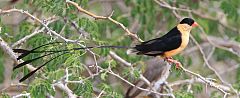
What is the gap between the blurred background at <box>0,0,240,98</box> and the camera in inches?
151

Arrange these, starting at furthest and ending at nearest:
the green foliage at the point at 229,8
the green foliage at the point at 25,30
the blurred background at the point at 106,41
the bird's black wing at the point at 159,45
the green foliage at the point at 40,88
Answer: the green foliage at the point at 229,8, the green foliage at the point at 25,30, the bird's black wing at the point at 159,45, the blurred background at the point at 106,41, the green foliage at the point at 40,88

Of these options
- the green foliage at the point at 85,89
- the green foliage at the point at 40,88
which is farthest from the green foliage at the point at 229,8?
the green foliage at the point at 40,88

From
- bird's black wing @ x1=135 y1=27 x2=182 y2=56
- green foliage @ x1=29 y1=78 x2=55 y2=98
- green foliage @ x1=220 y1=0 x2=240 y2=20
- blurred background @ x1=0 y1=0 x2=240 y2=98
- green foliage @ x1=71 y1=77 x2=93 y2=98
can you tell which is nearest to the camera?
green foliage @ x1=29 y1=78 x2=55 y2=98

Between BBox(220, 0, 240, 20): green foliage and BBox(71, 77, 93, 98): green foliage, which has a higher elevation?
BBox(71, 77, 93, 98): green foliage

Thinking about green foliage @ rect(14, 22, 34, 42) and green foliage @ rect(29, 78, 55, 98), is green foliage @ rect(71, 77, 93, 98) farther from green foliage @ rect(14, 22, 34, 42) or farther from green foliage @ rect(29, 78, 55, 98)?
green foliage @ rect(14, 22, 34, 42)

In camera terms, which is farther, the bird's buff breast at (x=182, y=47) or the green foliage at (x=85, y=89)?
the bird's buff breast at (x=182, y=47)

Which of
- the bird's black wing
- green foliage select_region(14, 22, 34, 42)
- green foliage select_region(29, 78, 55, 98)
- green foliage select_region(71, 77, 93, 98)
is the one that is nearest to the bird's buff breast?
the bird's black wing

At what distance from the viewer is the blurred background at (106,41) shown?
383 centimetres

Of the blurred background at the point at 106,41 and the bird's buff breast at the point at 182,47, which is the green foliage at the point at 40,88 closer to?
the blurred background at the point at 106,41

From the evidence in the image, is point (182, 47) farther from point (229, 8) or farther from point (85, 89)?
point (229, 8)

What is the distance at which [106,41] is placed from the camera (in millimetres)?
4750

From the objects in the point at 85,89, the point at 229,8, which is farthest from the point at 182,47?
the point at 229,8

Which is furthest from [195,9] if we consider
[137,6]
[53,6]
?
[53,6]

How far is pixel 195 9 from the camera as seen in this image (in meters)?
6.34
